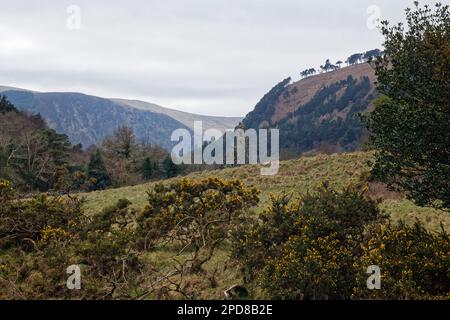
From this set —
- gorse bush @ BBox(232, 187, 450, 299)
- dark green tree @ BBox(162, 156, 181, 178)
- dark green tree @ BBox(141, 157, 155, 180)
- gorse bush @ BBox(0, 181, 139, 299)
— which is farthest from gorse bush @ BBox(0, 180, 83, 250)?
dark green tree @ BBox(162, 156, 181, 178)

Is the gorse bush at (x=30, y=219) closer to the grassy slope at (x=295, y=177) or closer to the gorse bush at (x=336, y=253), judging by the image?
the gorse bush at (x=336, y=253)

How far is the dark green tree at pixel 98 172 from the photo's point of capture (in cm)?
5166

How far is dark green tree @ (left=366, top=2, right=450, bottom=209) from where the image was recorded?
1059cm

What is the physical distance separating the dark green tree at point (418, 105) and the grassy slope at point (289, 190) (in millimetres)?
3183

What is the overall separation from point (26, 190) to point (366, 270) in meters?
40.5

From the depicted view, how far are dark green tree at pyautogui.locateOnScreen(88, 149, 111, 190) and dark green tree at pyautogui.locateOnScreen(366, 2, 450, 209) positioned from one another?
43.4 metres

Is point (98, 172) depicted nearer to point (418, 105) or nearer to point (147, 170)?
point (147, 170)

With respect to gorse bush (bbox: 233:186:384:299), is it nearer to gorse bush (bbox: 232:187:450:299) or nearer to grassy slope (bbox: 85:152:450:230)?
gorse bush (bbox: 232:187:450:299)

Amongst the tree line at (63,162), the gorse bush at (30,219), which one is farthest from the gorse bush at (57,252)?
the tree line at (63,162)

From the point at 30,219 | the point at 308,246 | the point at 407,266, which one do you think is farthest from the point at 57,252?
the point at 407,266

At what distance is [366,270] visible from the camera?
952 centimetres

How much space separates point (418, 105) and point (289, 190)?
17.4m
